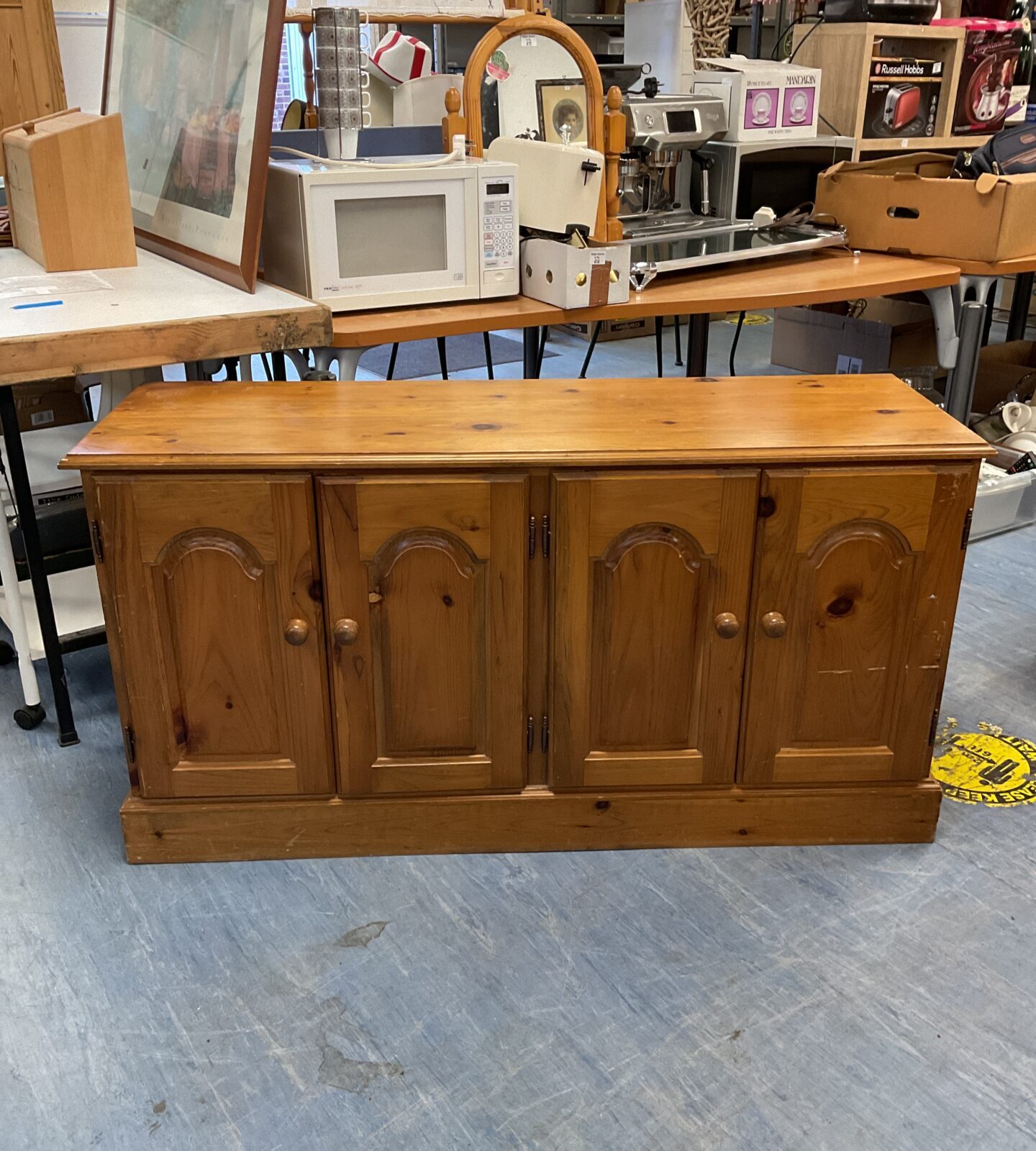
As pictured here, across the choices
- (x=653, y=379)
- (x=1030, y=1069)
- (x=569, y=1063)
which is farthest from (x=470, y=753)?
(x=1030, y=1069)

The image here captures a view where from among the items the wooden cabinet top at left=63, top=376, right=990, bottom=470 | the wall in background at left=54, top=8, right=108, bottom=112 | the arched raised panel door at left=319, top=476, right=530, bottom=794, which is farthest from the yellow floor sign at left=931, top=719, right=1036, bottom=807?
the wall in background at left=54, top=8, right=108, bottom=112

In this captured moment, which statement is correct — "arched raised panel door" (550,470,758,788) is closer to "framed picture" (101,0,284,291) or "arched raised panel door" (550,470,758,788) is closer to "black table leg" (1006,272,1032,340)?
"framed picture" (101,0,284,291)

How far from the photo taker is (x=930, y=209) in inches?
115

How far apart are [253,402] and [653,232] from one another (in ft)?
5.02

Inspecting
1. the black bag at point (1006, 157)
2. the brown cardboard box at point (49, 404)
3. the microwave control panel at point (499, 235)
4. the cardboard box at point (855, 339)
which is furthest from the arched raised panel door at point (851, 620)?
the cardboard box at point (855, 339)

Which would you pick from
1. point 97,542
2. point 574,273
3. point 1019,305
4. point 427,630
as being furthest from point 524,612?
point 1019,305

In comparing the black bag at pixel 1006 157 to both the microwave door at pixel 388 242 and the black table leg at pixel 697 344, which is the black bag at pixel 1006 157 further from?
the microwave door at pixel 388 242

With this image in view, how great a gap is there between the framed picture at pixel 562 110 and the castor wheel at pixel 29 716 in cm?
171

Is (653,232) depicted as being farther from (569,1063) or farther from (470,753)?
(569,1063)

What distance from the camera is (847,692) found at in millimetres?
1756

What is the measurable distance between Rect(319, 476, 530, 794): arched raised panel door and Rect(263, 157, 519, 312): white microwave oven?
76 cm

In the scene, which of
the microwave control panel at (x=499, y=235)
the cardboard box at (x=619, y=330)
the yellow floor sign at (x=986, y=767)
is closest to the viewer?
the yellow floor sign at (x=986, y=767)

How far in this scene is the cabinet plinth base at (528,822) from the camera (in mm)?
1803

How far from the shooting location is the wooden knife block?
7.10 ft
